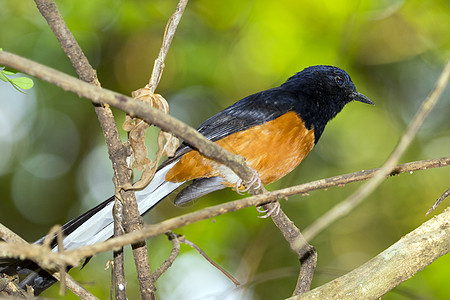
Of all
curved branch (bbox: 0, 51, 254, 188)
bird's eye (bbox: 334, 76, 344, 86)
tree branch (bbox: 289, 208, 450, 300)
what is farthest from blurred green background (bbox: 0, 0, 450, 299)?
curved branch (bbox: 0, 51, 254, 188)

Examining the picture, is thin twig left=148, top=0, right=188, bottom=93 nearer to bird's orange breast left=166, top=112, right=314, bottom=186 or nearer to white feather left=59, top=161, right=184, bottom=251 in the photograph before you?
white feather left=59, top=161, right=184, bottom=251

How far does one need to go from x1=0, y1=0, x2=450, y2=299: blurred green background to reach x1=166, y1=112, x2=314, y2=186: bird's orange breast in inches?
49.4

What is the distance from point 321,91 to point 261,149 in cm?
94

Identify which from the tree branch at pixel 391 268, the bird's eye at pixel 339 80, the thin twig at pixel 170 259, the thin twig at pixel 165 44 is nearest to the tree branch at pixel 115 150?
the thin twig at pixel 170 259

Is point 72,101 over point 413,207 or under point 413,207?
over

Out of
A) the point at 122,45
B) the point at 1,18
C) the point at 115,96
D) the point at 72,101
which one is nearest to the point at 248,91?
the point at 122,45

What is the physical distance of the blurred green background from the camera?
538cm

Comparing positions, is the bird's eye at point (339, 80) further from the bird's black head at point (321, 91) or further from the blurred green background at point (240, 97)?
the blurred green background at point (240, 97)

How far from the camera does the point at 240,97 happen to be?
19.6ft

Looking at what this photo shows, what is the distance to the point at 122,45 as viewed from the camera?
19.9 feet

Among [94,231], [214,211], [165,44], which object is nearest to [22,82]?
[165,44]

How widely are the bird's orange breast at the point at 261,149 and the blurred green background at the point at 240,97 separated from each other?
1256 mm

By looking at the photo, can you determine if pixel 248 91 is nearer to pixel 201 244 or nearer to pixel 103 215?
pixel 201 244

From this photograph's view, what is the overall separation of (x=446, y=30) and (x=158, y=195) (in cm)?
426
